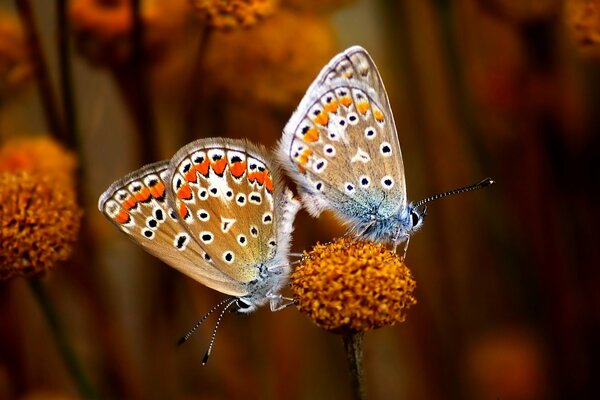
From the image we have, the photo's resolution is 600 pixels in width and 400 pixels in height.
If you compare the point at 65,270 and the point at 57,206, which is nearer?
the point at 57,206

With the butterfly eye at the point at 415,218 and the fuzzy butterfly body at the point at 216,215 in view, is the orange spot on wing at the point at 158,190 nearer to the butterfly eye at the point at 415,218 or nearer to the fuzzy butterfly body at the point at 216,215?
the fuzzy butterfly body at the point at 216,215

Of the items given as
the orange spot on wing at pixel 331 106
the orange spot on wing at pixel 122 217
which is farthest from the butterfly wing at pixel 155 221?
the orange spot on wing at pixel 331 106

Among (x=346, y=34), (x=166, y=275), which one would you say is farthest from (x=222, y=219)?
(x=346, y=34)

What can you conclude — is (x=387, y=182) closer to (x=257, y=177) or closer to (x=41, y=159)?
(x=257, y=177)

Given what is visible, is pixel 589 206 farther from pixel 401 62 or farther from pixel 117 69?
pixel 117 69

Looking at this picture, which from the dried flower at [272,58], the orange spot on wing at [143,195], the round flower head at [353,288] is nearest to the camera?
the round flower head at [353,288]

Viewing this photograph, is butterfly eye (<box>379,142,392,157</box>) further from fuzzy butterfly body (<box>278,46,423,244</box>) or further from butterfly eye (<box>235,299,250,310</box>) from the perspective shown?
butterfly eye (<box>235,299,250,310</box>)

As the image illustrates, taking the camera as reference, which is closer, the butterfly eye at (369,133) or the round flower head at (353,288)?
the round flower head at (353,288)
